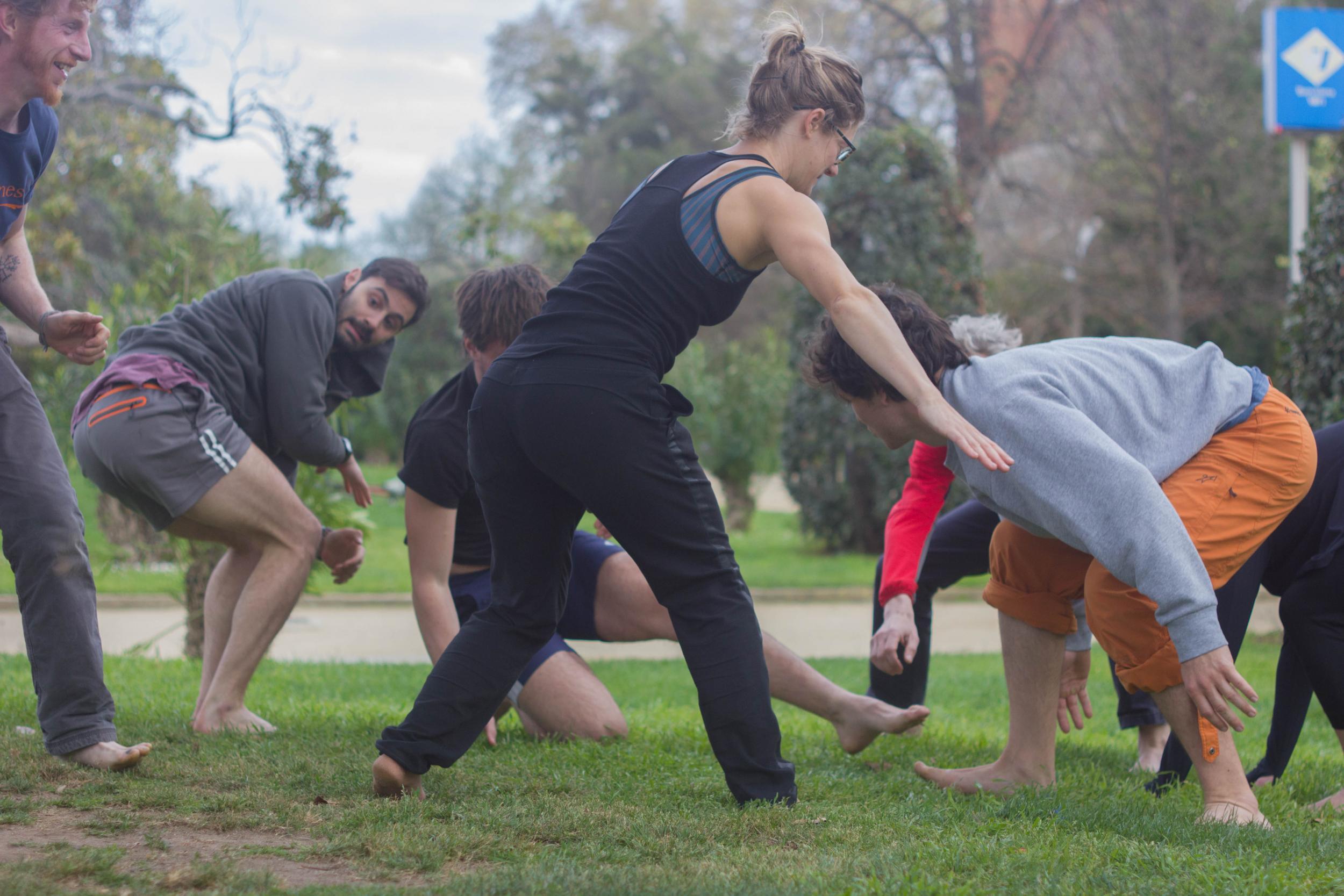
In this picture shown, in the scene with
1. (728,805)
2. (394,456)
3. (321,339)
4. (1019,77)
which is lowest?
(394,456)

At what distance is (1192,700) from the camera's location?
2.60m

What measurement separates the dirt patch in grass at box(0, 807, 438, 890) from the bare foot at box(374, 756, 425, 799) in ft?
0.98

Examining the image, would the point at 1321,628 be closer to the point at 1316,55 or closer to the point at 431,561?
the point at 431,561

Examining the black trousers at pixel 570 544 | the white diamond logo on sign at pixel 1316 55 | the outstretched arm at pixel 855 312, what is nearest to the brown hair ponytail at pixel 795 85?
the outstretched arm at pixel 855 312

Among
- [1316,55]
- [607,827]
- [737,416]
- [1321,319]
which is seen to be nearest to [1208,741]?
[607,827]

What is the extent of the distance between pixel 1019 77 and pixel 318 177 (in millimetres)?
15392

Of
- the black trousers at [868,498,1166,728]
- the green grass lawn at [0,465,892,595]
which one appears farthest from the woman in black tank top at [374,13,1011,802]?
the green grass lawn at [0,465,892,595]

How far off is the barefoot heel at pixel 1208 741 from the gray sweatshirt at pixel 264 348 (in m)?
2.78

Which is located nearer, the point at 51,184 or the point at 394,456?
the point at 51,184

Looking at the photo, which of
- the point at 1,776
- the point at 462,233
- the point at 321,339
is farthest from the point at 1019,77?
the point at 1,776

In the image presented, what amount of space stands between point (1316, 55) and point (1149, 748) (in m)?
8.66

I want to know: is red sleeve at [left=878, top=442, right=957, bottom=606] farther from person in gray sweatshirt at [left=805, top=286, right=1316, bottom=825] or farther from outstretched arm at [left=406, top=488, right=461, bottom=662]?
outstretched arm at [left=406, top=488, right=461, bottom=662]

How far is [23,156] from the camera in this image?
10.2 ft

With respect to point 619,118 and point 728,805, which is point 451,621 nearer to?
point 728,805
